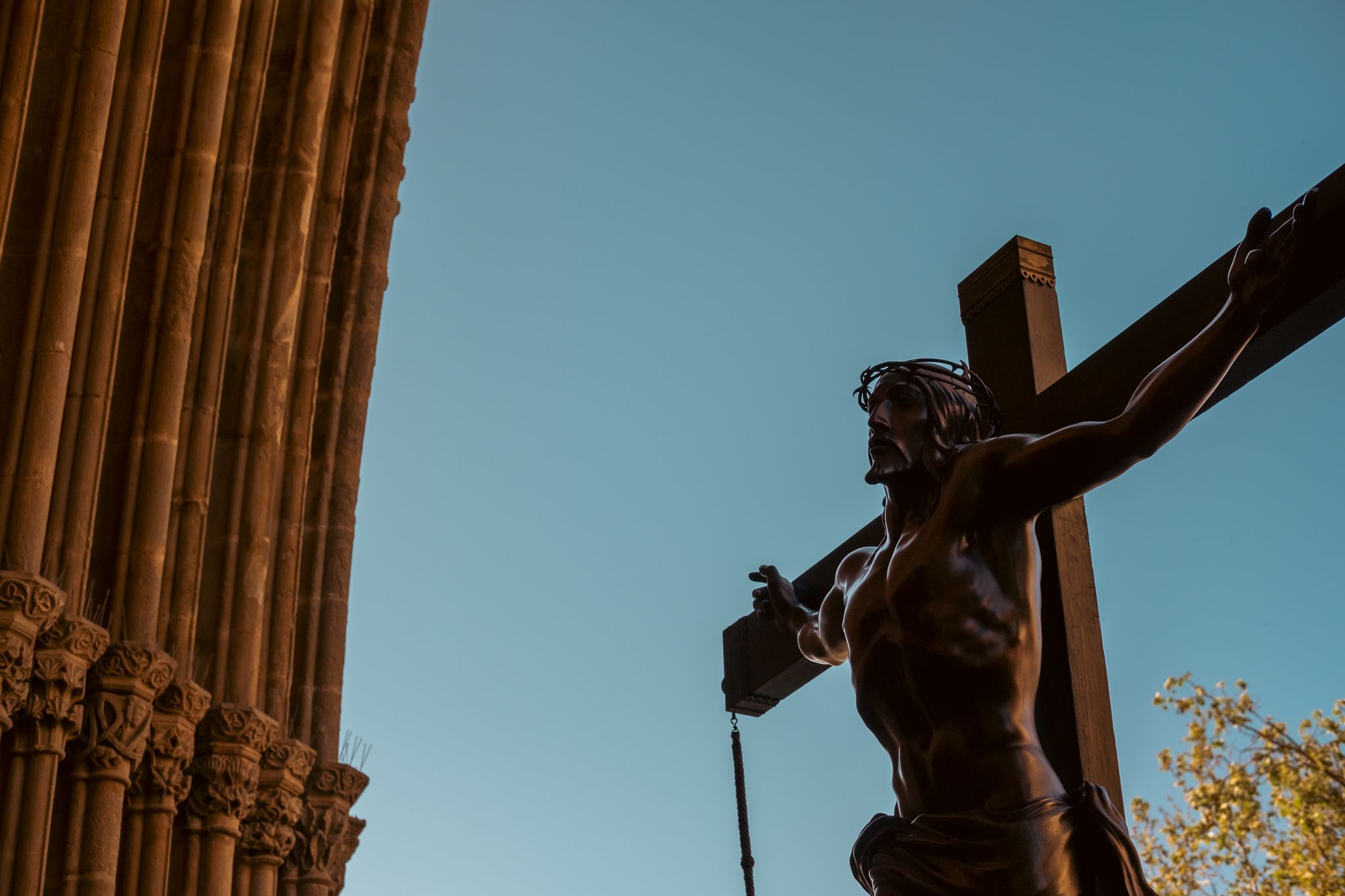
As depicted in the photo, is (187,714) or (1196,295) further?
(187,714)

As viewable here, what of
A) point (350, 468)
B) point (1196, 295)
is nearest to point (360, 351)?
point (350, 468)

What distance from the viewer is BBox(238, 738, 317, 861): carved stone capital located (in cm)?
707

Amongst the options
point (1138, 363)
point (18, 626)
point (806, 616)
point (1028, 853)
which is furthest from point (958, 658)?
point (18, 626)

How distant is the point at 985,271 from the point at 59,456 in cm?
429

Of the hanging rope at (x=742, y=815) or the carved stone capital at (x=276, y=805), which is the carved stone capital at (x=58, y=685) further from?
the hanging rope at (x=742, y=815)

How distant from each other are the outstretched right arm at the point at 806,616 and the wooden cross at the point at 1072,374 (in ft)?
0.28

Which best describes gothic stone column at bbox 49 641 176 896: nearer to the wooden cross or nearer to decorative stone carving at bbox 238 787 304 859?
decorative stone carving at bbox 238 787 304 859

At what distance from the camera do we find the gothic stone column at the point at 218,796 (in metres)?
6.63

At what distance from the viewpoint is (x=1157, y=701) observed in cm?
952

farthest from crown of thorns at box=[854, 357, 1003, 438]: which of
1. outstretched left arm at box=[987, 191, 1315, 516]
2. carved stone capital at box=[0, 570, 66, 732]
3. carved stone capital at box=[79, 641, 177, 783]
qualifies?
carved stone capital at box=[79, 641, 177, 783]

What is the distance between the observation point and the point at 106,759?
19.7ft

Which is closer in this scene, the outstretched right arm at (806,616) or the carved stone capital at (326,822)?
the outstretched right arm at (806,616)

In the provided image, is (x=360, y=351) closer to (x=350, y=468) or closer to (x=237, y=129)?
(x=350, y=468)

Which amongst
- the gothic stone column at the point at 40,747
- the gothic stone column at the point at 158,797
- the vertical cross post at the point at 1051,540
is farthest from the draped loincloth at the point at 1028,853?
the gothic stone column at the point at 158,797
